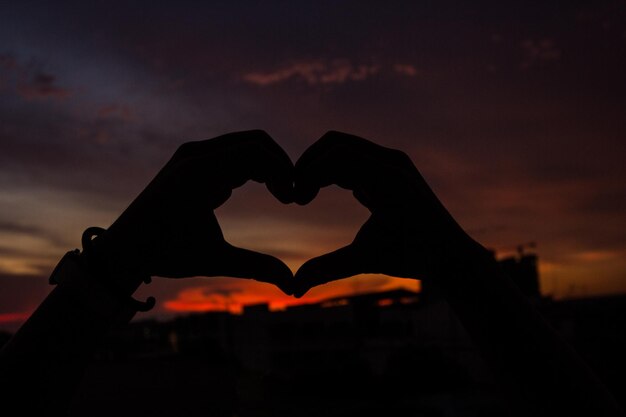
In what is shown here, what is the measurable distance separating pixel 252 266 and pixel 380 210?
2.14 ft

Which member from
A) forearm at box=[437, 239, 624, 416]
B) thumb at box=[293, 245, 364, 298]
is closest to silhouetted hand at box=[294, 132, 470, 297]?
thumb at box=[293, 245, 364, 298]

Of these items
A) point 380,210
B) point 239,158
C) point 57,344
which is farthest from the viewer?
point 380,210

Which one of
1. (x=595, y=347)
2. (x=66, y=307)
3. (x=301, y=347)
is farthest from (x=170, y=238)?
(x=301, y=347)

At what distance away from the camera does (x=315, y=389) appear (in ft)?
124

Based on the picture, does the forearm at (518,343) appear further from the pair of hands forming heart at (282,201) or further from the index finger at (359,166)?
the index finger at (359,166)

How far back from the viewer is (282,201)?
2.91 metres

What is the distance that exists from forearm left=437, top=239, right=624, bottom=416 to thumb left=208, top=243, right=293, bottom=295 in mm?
775

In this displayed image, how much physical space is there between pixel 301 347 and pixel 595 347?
1545 inches

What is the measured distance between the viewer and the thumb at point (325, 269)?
278 centimetres

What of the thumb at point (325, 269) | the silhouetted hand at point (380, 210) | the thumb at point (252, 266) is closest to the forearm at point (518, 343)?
the silhouetted hand at point (380, 210)

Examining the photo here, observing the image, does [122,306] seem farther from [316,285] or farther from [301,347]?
[301,347]

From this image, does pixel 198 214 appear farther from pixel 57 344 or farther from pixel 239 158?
pixel 57 344

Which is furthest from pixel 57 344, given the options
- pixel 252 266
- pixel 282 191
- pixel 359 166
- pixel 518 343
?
pixel 518 343

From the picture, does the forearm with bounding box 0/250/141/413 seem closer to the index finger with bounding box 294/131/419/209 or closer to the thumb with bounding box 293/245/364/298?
the thumb with bounding box 293/245/364/298
